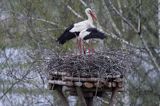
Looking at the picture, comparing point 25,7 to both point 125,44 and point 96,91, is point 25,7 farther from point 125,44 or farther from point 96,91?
point 96,91

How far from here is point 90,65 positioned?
4602 mm

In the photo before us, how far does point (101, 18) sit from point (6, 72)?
1947 millimetres

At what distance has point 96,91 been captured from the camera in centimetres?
480

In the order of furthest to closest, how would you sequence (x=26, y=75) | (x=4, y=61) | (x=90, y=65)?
(x=4, y=61) → (x=26, y=75) → (x=90, y=65)

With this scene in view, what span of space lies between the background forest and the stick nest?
303 centimetres

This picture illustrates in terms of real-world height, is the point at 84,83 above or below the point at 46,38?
below

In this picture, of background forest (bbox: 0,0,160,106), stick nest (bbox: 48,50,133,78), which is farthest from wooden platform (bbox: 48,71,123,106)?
background forest (bbox: 0,0,160,106)

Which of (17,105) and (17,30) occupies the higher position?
(17,30)

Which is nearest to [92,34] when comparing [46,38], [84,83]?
[84,83]

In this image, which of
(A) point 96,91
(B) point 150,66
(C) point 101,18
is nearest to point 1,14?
(C) point 101,18

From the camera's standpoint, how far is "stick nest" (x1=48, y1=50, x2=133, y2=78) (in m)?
4.57

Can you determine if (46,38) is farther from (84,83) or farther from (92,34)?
(84,83)

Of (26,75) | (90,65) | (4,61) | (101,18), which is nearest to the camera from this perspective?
(90,65)

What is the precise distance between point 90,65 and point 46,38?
13.2 feet
